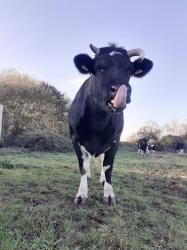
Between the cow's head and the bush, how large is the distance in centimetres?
1648

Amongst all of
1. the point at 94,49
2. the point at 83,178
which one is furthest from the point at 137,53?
the point at 83,178

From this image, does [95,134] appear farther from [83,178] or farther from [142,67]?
[142,67]

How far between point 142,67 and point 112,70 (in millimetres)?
1045

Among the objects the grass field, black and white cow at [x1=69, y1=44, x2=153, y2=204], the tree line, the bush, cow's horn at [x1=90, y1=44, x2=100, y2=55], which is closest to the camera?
the grass field

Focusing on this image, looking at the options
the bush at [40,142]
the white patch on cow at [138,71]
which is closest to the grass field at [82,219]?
the white patch on cow at [138,71]

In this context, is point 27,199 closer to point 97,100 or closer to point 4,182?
point 4,182

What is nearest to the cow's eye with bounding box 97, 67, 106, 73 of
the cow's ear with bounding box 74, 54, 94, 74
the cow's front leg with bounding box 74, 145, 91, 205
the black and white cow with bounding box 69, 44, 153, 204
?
the black and white cow with bounding box 69, 44, 153, 204

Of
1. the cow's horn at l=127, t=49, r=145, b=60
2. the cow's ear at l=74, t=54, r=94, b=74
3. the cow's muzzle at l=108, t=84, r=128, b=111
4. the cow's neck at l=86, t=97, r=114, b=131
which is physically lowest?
the cow's neck at l=86, t=97, r=114, b=131

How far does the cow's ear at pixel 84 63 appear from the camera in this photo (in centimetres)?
637

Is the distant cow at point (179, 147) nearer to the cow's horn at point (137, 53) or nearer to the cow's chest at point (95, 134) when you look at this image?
the cow's chest at point (95, 134)

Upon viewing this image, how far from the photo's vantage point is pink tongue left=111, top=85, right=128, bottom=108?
5.27 m

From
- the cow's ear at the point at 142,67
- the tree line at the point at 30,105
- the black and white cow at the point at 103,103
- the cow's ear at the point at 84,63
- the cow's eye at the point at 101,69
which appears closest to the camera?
the black and white cow at the point at 103,103

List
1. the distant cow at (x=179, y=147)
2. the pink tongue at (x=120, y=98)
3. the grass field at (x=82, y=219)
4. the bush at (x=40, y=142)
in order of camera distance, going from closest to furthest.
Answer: the grass field at (x=82, y=219) < the pink tongue at (x=120, y=98) < the bush at (x=40, y=142) < the distant cow at (x=179, y=147)

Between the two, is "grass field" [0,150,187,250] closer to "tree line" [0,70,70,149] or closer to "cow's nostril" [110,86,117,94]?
"cow's nostril" [110,86,117,94]
